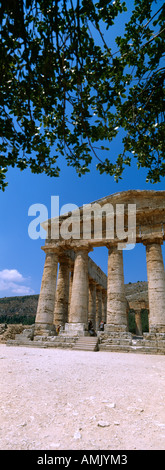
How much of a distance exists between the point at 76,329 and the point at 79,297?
2055mm

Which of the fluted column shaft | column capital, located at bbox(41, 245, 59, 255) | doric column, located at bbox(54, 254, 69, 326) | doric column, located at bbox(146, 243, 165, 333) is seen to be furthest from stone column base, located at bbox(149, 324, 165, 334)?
column capital, located at bbox(41, 245, 59, 255)

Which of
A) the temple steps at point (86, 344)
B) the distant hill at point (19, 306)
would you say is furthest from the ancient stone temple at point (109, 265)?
the distant hill at point (19, 306)

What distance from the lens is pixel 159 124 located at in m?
5.21

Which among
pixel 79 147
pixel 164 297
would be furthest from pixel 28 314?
pixel 79 147

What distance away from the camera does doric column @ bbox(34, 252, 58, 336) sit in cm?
1527

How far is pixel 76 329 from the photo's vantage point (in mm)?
14305

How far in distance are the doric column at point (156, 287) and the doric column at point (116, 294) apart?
5.74 ft

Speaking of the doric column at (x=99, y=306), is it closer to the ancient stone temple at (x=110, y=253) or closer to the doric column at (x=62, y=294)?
the doric column at (x=62, y=294)

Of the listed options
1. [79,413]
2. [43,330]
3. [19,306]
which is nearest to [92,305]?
[43,330]

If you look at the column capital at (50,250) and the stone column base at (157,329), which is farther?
the column capital at (50,250)

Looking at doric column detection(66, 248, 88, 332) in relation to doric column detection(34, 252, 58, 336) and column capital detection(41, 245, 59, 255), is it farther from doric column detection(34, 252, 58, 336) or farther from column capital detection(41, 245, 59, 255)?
column capital detection(41, 245, 59, 255)

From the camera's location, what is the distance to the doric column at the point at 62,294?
18.7 metres

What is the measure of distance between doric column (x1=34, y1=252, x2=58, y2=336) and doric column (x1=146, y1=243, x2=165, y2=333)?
22.3 ft
